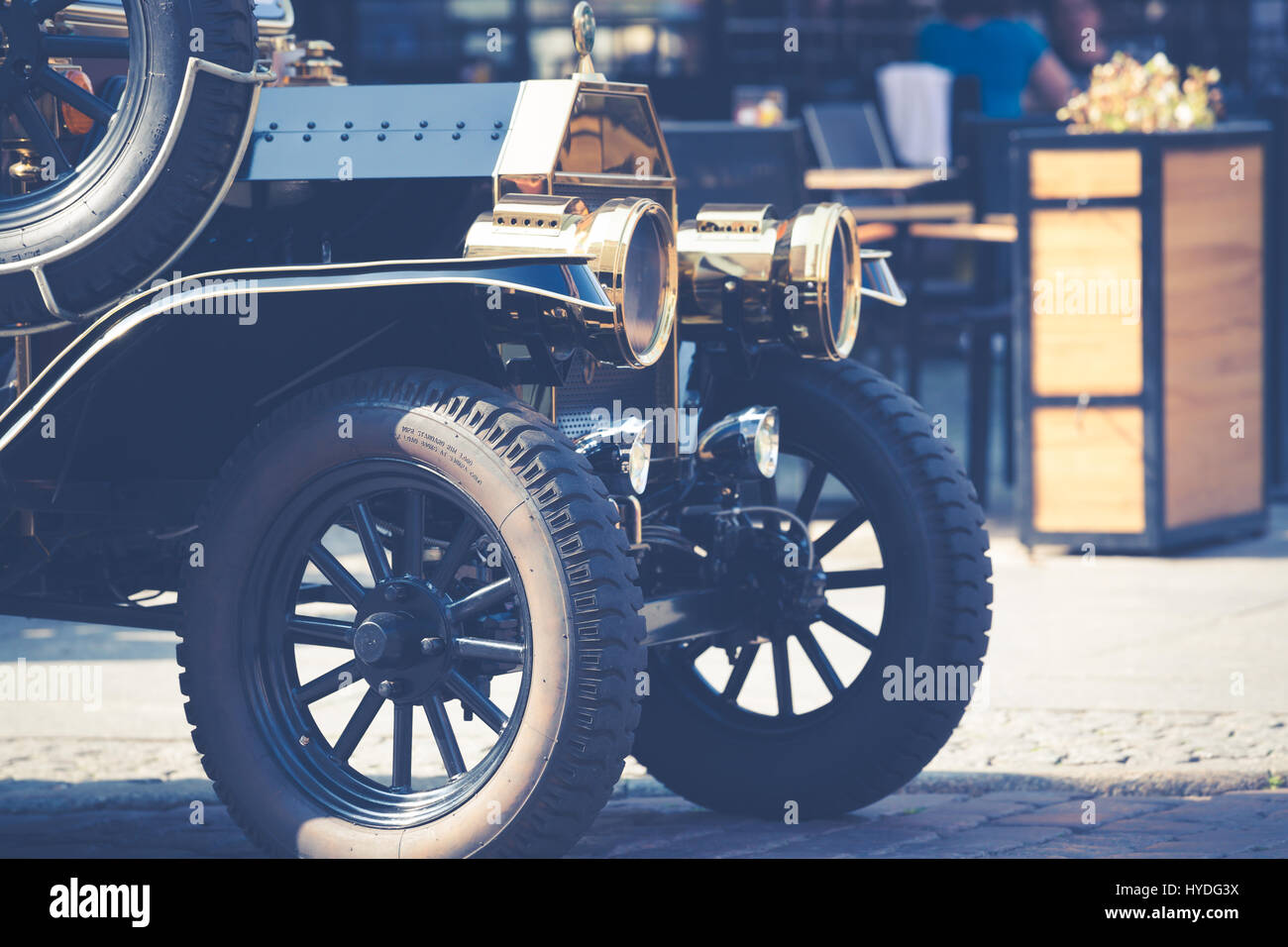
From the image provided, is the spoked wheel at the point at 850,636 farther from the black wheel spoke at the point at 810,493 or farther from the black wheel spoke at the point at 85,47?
the black wheel spoke at the point at 85,47

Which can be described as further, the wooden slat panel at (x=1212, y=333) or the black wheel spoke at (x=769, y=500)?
the wooden slat panel at (x=1212, y=333)

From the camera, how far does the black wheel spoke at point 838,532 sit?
450cm

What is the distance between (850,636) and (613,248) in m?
1.21

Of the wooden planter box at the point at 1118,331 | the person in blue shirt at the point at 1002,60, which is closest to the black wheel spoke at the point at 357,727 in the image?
the wooden planter box at the point at 1118,331

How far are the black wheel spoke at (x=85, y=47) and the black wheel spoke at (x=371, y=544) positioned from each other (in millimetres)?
1032

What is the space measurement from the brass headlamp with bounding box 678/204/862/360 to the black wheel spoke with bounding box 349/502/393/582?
1045 mm

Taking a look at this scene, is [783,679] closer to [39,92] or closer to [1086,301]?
[39,92]

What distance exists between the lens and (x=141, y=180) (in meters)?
3.78

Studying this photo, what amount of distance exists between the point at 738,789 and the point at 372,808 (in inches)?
41.3

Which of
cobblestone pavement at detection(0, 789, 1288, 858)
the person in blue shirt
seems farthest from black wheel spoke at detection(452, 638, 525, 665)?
the person in blue shirt

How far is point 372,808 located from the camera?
372cm

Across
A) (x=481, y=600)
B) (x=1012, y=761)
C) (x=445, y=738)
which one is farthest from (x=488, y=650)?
(x=1012, y=761)
